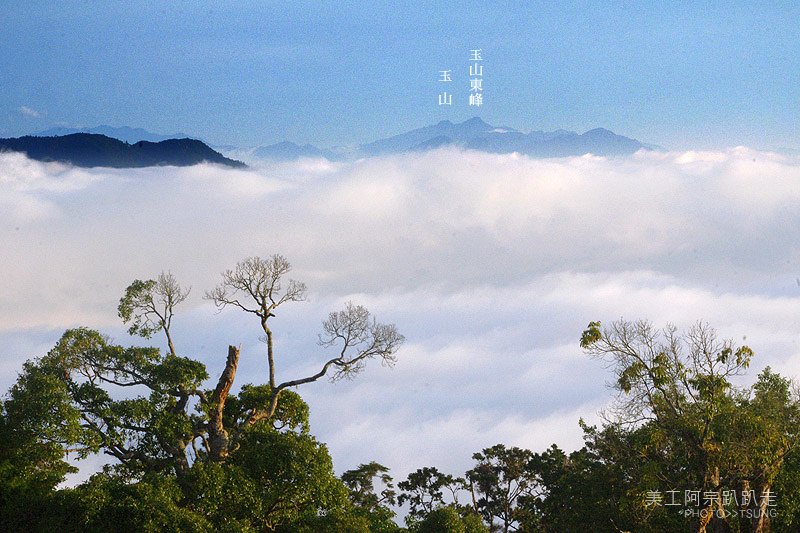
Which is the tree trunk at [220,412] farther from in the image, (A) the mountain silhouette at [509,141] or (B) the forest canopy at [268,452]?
(A) the mountain silhouette at [509,141]

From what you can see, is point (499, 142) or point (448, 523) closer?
point (448, 523)

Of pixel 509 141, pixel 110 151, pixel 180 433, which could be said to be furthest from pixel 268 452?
pixel 509 141

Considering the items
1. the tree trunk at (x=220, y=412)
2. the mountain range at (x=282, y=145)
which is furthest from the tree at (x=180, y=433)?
the mountain range at (x=282, y=145)

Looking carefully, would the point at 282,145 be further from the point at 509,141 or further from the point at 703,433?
the point at 703,433

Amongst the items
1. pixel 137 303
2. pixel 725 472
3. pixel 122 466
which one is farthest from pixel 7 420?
pixel 725 472

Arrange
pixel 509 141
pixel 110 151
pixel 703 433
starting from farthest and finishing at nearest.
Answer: pixel 509 141 → pixel 110 151 → pixel 703 433

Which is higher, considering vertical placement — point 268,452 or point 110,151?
point 110,151

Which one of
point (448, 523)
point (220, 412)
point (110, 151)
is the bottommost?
point (448, 523)

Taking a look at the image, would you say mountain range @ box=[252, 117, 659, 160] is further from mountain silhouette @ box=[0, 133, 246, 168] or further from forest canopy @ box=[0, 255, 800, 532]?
forest canopy @ box=[0, 255, 800, 532]

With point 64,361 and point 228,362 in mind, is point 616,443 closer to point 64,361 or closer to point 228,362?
point 228,362
